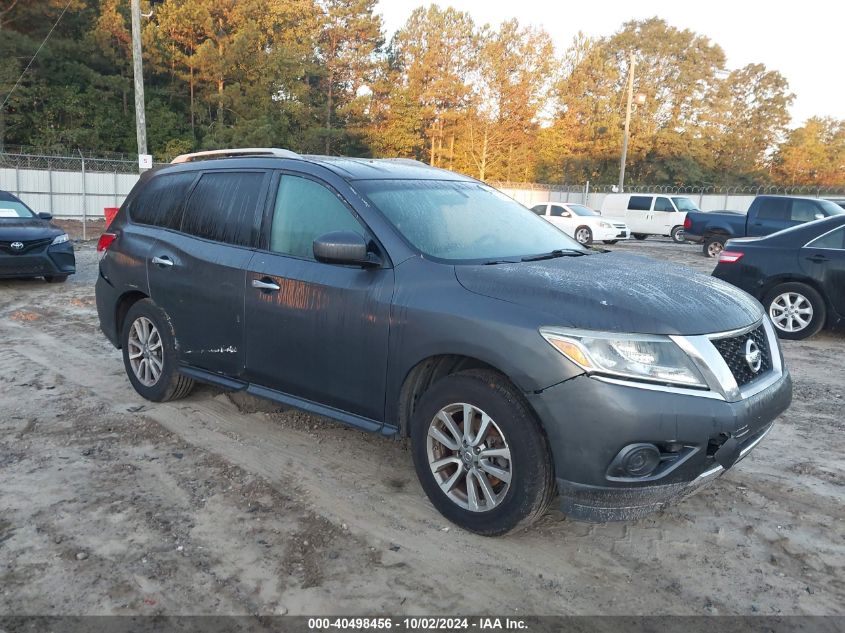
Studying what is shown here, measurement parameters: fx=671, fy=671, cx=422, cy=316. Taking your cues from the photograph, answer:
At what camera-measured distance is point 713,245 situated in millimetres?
19688

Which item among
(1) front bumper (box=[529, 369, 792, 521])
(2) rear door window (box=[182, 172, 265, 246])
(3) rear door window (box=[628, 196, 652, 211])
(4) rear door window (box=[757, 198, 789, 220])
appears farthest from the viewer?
(3) rear door window (box=[628, 196, 652, 211])

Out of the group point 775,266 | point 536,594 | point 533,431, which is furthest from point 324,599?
point 775,266

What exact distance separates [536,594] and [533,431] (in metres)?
0.68

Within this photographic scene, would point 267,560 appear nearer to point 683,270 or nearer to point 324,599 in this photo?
point 324,599

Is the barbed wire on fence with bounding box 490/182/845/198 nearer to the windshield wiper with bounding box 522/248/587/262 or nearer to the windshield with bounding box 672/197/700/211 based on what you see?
the windshield with bounding box 672/197/700/211

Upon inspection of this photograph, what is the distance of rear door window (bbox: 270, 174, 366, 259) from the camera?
153 inches

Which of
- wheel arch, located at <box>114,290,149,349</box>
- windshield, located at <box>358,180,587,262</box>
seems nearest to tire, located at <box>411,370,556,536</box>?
windshield, located at <box>358,180,587,262</box>

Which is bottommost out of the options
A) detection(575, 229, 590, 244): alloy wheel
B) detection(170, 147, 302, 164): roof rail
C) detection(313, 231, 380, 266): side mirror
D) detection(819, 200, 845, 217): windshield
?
detection(575, 229, 590, 244): alloy wheel

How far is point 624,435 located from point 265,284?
227cm

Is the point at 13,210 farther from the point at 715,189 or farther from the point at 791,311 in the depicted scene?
the point at 715,189

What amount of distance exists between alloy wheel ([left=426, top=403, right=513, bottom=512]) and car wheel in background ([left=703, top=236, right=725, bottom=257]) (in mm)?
18460

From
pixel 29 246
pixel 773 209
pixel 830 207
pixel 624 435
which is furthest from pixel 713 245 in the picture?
pixel 624 435

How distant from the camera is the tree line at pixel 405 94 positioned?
3959 cm

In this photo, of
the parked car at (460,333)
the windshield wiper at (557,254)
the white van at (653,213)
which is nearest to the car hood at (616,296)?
the parked car at (460,333)
